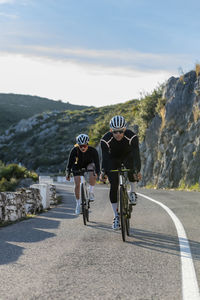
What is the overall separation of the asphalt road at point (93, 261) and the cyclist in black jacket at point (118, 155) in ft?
2.69

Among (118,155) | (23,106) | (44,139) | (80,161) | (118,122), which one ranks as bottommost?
(80,161)

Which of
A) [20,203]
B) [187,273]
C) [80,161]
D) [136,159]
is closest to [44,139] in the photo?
[20,203]

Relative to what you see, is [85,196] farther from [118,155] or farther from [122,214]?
[122,214]

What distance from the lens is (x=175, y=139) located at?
30359 mm

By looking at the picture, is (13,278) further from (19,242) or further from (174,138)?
(174,138)

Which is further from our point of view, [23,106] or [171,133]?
[23,106]

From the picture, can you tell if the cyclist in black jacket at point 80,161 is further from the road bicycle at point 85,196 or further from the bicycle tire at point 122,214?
the bicycle tire at point 122,214

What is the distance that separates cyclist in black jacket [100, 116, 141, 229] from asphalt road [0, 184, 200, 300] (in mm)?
821

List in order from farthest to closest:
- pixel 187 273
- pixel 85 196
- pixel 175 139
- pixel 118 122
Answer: pixel 175 139, pixel 85 196, pixel 118 122, pixel 187 273

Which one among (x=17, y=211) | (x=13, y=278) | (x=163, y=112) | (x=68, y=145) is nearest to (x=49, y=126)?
(x=68, y=145)

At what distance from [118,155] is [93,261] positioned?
2843 millimetres

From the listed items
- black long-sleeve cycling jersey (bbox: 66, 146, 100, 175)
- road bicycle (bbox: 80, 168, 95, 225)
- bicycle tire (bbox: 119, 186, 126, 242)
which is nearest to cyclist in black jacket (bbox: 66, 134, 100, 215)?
black long-sleeve cycling jersey (bbox: 66, 146, 100, 175)

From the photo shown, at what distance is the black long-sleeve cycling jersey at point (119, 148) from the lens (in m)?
8.05

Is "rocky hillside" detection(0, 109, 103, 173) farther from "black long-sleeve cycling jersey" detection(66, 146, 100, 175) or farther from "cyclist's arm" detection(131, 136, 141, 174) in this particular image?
"cyclist's arm" detection(131, 136, 141, 174)
